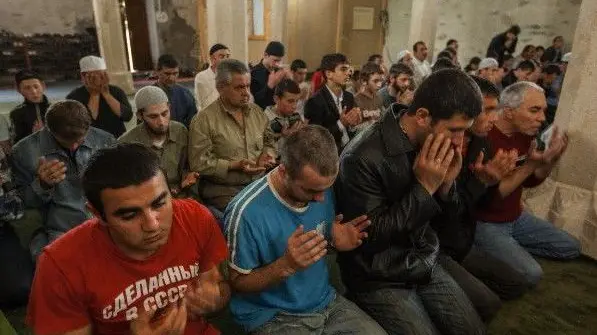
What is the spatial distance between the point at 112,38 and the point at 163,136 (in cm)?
815

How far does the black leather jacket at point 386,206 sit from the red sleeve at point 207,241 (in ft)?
2.59

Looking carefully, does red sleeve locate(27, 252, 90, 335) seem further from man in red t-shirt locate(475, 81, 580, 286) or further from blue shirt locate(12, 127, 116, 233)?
man in red t-shirt locate(475, 81, 580, 286)

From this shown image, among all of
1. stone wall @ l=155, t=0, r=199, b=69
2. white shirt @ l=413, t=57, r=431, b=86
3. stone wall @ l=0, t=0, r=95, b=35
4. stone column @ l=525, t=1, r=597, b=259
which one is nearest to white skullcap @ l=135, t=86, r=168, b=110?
stone column @ l=525, t=1, r=597, b=259

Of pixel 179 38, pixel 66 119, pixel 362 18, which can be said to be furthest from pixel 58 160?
pixel 362 18

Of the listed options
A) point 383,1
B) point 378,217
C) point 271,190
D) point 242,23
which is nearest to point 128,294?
point 271,190

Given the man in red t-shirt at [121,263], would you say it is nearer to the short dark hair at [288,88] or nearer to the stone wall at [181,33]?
the short dark hair at [288,88]

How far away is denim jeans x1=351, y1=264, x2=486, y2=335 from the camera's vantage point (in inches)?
94.2

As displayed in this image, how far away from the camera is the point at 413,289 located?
262cm

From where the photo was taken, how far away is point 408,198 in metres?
2.27

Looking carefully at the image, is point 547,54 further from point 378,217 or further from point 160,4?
point 160,4

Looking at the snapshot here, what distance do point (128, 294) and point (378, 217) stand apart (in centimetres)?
132

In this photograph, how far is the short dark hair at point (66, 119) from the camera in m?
2.98

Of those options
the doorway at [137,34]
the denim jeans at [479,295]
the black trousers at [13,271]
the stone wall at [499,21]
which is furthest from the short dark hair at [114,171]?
the doorway at [137,34]

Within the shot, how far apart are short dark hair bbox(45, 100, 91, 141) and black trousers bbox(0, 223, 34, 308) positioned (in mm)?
974
